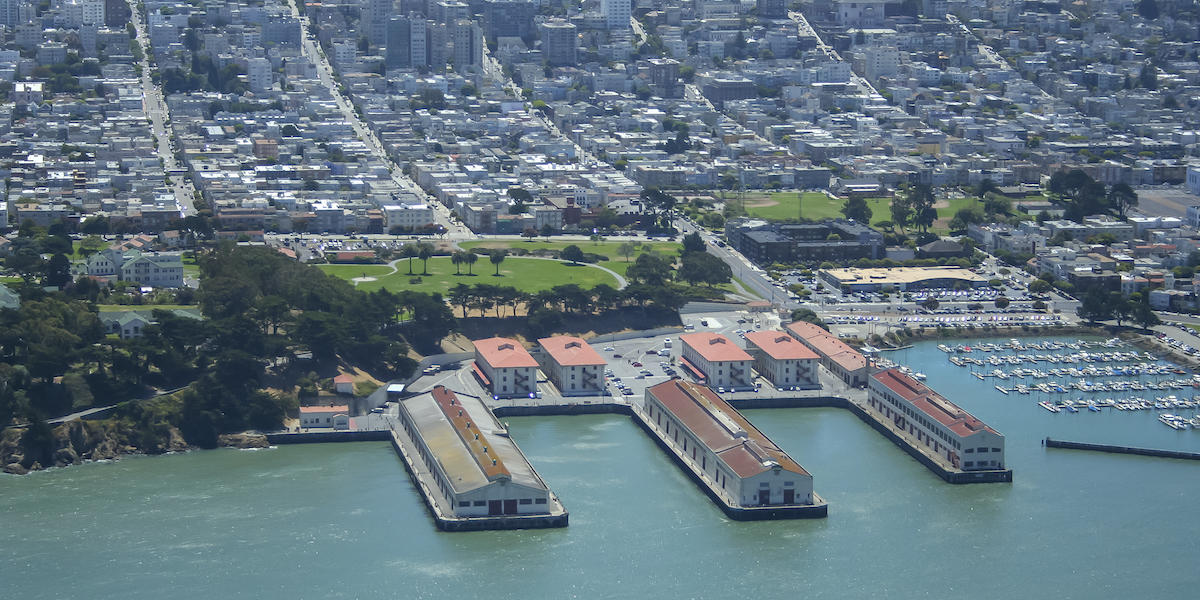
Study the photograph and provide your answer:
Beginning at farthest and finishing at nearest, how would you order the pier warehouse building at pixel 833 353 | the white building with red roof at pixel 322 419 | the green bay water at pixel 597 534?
the pier warehouse building at pixel 833 353 → the white building with red roof at pixel 322 419 → the green bay water at pixel 597 534

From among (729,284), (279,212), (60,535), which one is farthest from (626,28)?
(60,535)

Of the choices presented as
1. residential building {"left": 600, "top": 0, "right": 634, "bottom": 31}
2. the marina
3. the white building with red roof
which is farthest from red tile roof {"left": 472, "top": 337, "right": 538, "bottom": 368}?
residential building {"left": 600, "top": 0, "right": 634, "bottom": 31}

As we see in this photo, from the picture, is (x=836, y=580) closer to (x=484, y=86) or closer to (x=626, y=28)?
(x=484, y=86)

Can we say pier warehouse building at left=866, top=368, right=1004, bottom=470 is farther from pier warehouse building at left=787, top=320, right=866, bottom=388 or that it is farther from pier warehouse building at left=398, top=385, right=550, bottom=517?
pier warehouse building at left=398, top=385, right=550, bottom=517

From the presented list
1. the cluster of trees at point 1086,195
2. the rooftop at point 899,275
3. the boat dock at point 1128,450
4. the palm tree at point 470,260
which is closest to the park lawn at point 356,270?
the palm tree at point 470,260

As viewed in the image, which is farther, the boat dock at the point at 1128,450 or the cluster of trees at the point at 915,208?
the cluster of trees at the point at 915,208

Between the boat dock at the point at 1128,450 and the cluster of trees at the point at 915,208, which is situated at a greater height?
the cluster of trees at the point at 915,208

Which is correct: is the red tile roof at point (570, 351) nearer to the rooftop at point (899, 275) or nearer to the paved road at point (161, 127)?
the rooftop at point (899, 275)
